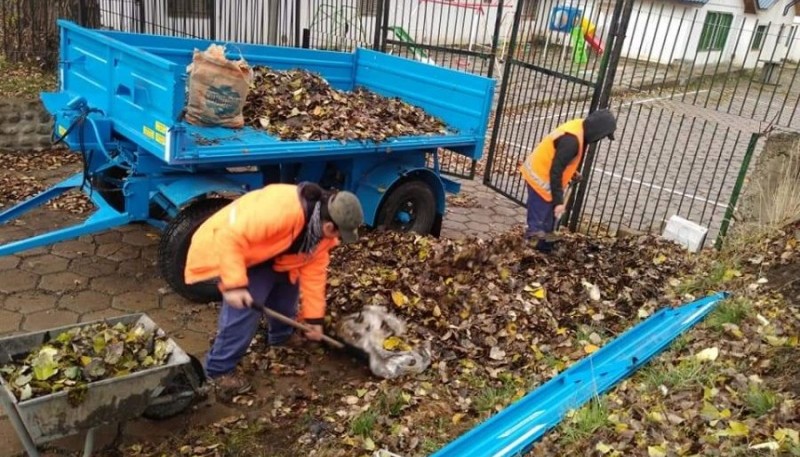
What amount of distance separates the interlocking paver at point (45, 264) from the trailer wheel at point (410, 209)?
2716 mm

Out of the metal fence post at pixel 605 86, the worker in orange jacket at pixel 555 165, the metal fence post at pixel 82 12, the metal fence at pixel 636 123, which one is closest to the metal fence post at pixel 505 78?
the metal fence at pixel 636 123

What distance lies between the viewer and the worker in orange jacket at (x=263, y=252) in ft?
11.0

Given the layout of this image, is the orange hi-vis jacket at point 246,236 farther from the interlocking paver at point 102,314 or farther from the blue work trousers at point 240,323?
the interlocking paver at point 102,314

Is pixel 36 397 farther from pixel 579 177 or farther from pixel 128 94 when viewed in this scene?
pixel 579 177

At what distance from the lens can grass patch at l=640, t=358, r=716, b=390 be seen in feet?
11.7

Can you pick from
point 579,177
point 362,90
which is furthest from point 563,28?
point 362,90

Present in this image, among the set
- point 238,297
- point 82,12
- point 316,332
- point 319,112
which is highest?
point 82,12

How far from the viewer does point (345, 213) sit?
10.9ft

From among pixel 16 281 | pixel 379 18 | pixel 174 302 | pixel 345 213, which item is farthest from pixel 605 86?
pixel 16 281

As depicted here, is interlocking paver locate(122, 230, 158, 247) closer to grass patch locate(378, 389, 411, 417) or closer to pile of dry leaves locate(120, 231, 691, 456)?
pile of dry leaves locate(120, 231, 691, 456)

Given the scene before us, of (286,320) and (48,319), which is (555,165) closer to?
(286,320)

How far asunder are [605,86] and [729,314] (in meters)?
2.84

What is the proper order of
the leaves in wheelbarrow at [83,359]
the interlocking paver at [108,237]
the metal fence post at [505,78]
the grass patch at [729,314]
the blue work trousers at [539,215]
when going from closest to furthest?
the leaves in wheelbarrow at [83,359]
the grass patch at [729,314]
the interlocking paver at [108,237]
the blue work trousers at [539,215]
the metal fence post at [505,78]

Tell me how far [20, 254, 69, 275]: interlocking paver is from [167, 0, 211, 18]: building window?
225 inches
